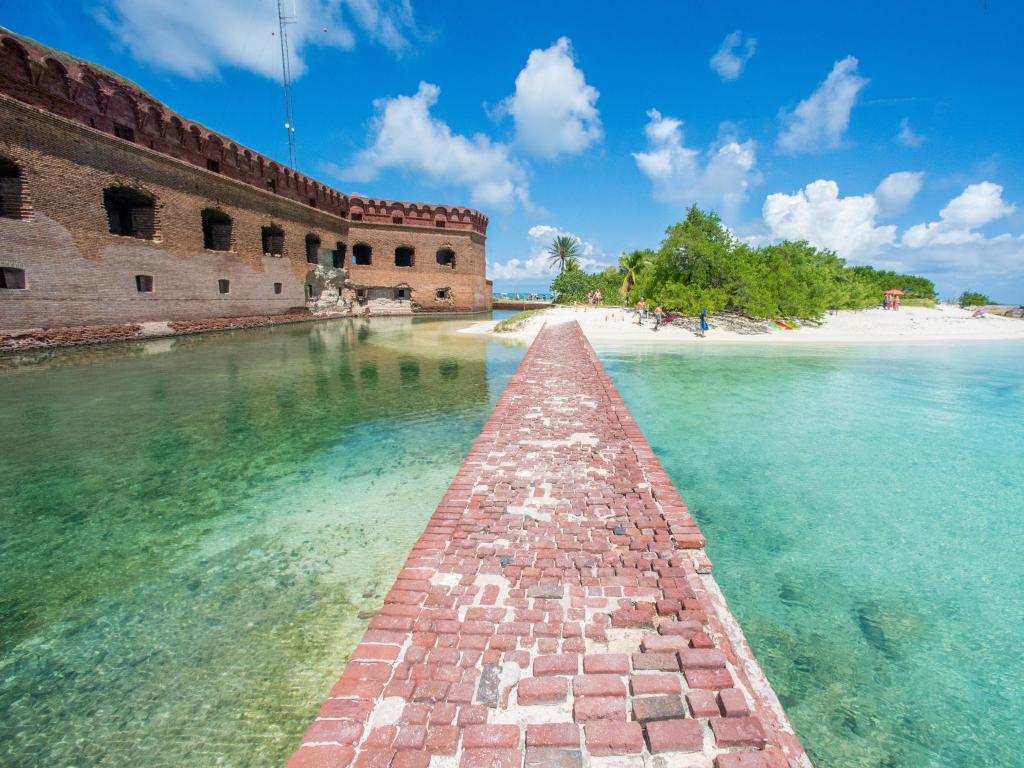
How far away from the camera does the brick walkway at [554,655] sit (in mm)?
1911

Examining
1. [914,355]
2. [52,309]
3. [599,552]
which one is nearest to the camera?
[599,552]

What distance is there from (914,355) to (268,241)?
107 feet

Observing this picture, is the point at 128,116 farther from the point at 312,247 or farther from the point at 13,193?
the point at 312,247

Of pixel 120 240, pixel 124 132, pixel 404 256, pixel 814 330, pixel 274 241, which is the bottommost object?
pixel 814 330

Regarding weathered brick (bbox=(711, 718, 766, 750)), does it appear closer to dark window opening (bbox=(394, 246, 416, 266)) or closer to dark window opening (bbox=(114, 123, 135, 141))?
dark window opening (bbox=(114, 123, 135, 141))

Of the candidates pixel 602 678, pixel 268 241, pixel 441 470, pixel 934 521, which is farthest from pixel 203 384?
pixel 268 241

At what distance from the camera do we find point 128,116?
57.4ft

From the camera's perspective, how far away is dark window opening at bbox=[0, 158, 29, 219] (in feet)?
44.5

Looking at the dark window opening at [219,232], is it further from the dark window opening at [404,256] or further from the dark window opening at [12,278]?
the dark window opening at [404,256]

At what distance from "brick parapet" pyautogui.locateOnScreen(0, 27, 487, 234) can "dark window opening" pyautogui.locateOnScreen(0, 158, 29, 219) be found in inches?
89.6

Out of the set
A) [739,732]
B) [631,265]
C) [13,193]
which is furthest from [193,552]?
[631,265]

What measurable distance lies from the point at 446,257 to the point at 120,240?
25148 millimetres

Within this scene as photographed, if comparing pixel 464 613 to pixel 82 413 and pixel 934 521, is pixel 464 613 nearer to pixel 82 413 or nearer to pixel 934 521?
pixel 934 521

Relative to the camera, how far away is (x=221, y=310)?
71.1 ft
